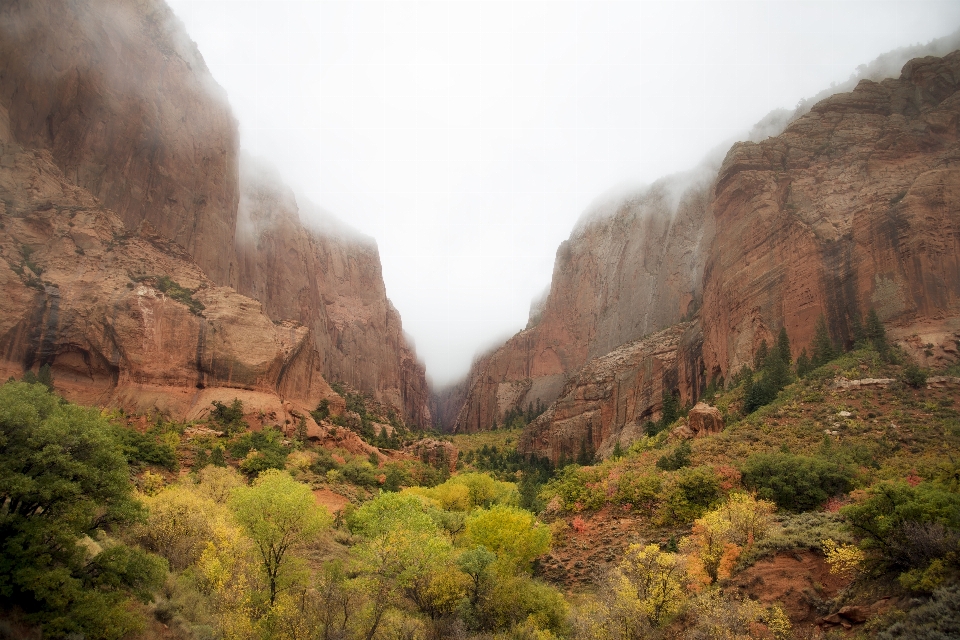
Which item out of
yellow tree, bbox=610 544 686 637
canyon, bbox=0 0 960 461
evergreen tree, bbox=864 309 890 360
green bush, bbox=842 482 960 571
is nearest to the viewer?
green bush, bbox=842 482 960 571

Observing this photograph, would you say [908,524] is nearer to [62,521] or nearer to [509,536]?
[509,536]

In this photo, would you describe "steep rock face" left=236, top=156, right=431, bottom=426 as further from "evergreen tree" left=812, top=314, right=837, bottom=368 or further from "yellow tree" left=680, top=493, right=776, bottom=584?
"yellow tree" left=680, top=493, right=776, bottom=584

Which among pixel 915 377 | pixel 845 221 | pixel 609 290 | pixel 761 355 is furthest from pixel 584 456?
pixel 609 290

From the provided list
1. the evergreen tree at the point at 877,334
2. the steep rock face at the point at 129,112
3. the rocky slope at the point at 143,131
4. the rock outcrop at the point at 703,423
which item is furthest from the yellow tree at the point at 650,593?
the steep rock face at the point at 129,112

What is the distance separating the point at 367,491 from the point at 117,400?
1931 centimetres

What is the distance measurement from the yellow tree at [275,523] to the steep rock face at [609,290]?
2582 inches

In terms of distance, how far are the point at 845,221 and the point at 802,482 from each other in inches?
1156

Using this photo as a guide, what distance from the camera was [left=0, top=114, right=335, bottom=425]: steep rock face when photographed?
38719 mm

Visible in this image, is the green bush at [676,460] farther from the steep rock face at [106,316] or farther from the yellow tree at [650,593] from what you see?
the steep rock face at [106,316]

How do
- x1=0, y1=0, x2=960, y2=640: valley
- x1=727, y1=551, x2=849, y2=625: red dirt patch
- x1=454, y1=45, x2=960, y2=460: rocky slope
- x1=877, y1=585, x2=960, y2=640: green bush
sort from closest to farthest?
x1=877, y1=585, x2=960, y2=640: green bush, x1=0, y1=0, x2=960, y2=640: valley, x1=727, y1=551, x2=849, y2=625: red dirt patch, x1=454, y1=45, x2=960, y2=460: rocky slope

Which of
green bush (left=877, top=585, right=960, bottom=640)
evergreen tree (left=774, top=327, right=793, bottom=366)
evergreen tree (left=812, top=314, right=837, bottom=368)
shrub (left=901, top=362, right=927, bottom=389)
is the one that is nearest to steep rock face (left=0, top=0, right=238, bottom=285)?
evergreen tree (left=774, top=327, right=793, bottom=366)

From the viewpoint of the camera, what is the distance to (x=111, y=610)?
1342 cm

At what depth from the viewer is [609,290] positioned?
10306 cm

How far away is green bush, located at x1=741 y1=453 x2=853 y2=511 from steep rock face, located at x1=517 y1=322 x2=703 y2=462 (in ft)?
107
